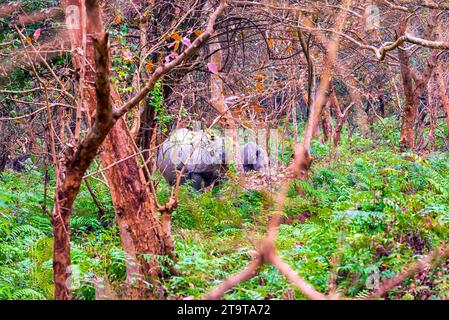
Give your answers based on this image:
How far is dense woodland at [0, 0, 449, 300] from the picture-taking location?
3505 mm

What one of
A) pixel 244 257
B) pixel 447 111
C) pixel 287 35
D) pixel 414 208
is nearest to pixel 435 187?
pixel 414 208

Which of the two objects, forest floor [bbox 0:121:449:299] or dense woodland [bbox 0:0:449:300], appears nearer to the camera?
dense woodland [bbox 0:0:449:300]

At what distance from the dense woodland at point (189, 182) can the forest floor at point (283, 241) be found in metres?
0.02

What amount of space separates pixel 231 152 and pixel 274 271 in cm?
717

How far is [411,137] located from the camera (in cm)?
998

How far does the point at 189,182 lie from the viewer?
10281 mm

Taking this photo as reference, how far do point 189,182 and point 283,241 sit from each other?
4433mm

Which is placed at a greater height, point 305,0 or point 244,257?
point 305,0

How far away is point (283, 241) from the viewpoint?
604cm

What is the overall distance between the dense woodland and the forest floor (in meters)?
0.02

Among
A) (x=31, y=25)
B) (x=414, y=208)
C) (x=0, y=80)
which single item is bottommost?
(x=414, y=208)

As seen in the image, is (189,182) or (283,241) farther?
(189,182)

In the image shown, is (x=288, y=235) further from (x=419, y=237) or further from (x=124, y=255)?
(x=124, y=255)

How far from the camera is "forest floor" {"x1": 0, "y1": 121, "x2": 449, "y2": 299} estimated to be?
4395 mm
